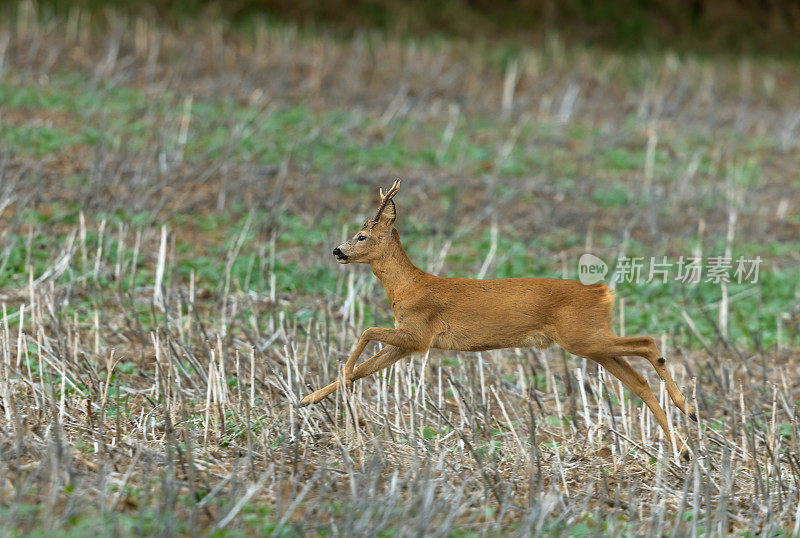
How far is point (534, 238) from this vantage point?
10203mm

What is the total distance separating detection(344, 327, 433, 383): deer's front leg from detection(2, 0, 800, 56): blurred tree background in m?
15.4

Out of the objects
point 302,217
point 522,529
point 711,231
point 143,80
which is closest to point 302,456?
point 522,529

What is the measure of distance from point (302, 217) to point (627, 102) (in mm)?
8174

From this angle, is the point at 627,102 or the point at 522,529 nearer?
the point at 522,529

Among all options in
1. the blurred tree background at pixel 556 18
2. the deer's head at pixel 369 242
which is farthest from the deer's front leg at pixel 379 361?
the blurred tree background at pixel 556 18

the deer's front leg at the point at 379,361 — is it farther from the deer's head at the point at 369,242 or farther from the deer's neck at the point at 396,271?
the deer's head at the point at 369,242

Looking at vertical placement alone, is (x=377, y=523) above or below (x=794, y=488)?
below

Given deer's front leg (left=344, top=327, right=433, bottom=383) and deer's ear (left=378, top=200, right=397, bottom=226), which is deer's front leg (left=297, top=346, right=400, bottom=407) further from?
deer's ear (left=378, top=200, right=397, bottom=226)

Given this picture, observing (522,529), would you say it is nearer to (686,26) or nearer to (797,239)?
(797,239)

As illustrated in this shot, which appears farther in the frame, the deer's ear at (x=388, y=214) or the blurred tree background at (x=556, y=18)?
the blurred tree background at (x=556, y=18)

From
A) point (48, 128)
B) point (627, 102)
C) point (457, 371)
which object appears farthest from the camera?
point (627, 102)

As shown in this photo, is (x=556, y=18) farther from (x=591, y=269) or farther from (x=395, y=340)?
(x=395, y=340)

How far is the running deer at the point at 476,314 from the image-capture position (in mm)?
3479

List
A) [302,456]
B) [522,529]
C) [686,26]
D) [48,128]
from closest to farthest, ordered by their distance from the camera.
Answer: [522,529], [302,456], [48,128], [686,26]
